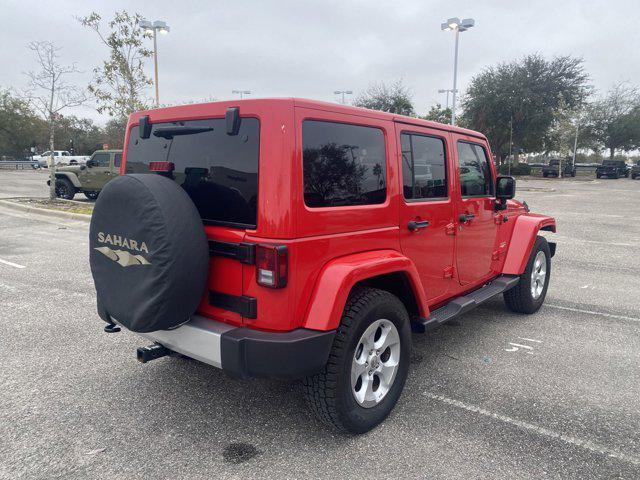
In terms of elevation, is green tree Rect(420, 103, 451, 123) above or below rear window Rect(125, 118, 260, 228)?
above

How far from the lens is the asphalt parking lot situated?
2.56 meters

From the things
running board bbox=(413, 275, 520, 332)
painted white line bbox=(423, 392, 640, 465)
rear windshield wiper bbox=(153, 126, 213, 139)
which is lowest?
painted white line bbox=(423, 392, 640, 465)

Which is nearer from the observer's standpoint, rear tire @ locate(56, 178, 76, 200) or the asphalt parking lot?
the asphalt parking lot

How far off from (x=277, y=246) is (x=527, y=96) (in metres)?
42.2

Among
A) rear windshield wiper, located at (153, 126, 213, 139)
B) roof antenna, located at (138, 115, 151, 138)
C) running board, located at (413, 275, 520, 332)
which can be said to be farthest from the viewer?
running board, located at (413, 275, 520, 332)

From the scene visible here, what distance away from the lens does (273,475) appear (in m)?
2.47

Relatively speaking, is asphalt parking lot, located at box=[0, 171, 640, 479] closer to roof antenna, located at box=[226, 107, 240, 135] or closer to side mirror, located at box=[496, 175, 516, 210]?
side mirror, located at box=[496, 175, 516, 210]

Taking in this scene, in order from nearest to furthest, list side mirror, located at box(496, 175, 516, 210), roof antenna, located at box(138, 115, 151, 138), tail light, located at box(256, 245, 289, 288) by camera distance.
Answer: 1. tail light, located at box(256, 245, 289, 288)
2. roof antenna, located at box(138, 115, 151, 138)
3. side mirror, located at box(496, 175, 516, 210)

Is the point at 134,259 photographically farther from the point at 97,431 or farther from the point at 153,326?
the point at 97,431

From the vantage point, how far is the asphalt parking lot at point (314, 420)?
2.56 meters

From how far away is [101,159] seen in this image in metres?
15.5

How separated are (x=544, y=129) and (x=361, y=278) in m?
42.4

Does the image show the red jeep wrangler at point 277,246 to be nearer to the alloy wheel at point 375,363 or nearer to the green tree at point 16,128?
the alloy wheel at point 375,363

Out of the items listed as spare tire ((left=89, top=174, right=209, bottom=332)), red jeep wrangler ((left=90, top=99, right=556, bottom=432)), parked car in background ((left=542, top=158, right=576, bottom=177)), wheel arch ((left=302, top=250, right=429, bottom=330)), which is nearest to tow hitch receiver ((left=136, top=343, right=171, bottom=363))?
red jeep wrangler ((left=90, top=99, right=556, bottom=432))
